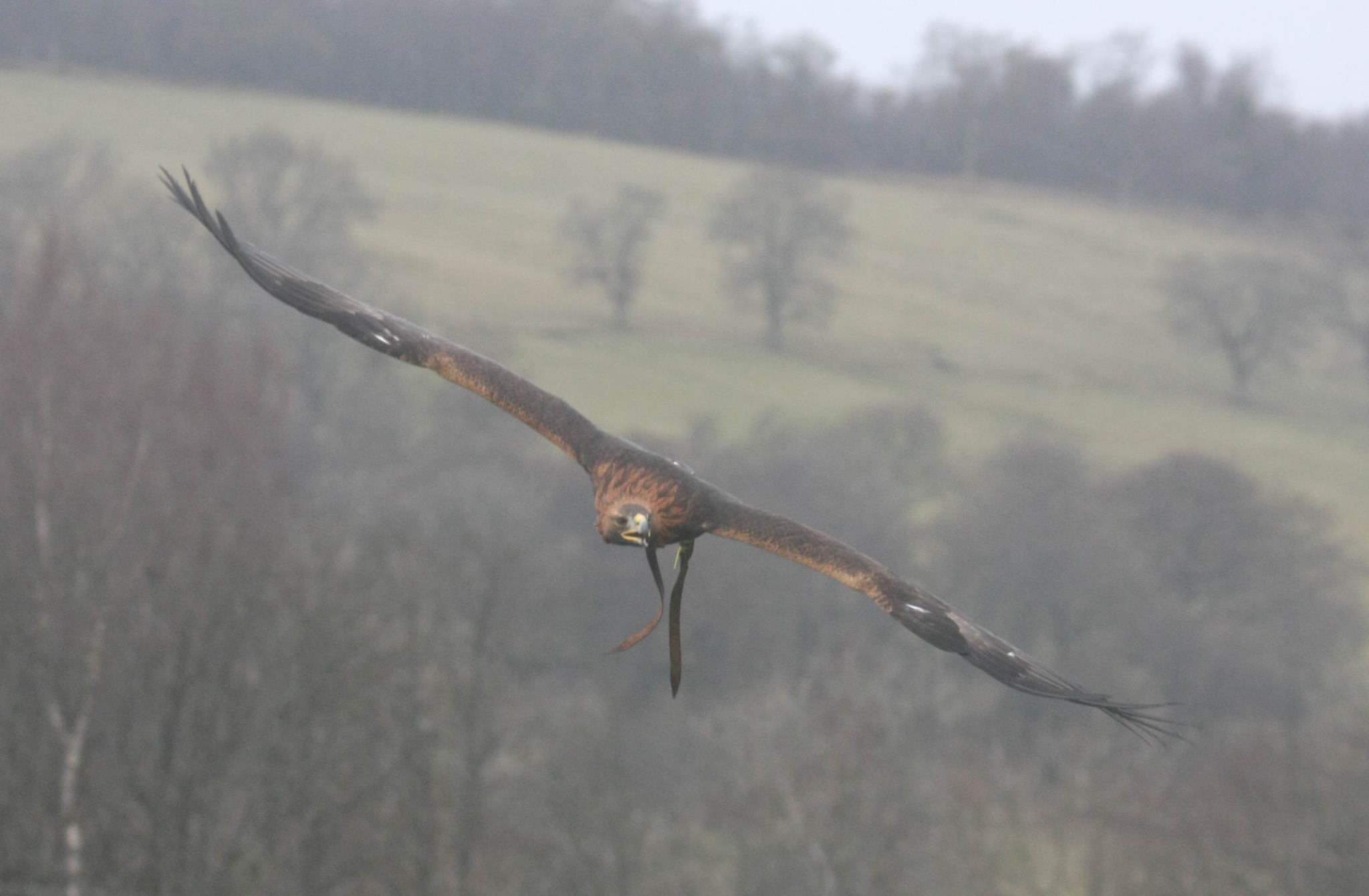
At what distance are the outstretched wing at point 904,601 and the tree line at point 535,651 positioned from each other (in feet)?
61.2

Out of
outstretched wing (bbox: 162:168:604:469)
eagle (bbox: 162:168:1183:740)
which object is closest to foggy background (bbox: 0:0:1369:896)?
outstretched wing (bbox: 162:168:604:469)

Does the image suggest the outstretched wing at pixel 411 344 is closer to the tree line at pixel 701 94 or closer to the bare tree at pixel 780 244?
the bare tree at pixel 780 244

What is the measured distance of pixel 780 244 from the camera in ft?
217

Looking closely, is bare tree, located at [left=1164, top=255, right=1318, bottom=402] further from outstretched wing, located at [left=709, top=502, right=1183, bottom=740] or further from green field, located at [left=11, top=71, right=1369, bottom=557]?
outstretched wing, located at [left=709, top=502, right=1183, bottom=740]

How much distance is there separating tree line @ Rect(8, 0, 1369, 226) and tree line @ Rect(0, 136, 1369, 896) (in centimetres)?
3708

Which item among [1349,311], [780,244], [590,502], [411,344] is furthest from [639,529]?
[1349,311]

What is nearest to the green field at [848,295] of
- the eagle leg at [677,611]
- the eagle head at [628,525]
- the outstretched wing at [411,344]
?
the outstretched wing at [411,344]

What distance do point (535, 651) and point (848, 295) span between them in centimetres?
3875

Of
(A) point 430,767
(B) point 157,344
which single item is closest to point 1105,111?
(B) point 157,344

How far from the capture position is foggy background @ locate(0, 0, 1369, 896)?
79.6ft

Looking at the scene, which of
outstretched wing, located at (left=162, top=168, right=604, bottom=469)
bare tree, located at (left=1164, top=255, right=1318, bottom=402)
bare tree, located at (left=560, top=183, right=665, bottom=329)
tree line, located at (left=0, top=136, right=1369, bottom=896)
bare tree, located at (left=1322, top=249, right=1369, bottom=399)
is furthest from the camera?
bare tree, located at (left=1322, top=249, right=1369, bottom=399)

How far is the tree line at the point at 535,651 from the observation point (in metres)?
23.5

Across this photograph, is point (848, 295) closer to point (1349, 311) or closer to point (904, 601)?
point (1349, 311)

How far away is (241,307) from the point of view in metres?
47.0
